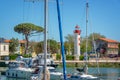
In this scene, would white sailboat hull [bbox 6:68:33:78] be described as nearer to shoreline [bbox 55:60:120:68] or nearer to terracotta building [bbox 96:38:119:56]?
shoreline [bbox 55:60:120:68]

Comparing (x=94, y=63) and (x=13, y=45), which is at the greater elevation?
(x=13, y=45)

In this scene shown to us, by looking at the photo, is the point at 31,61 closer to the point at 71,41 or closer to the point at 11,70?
the point at 11,70

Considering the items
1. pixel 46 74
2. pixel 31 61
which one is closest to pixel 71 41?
pixel 31 61

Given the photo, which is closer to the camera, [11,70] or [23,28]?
[11,70]

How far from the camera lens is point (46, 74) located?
72.8 feet

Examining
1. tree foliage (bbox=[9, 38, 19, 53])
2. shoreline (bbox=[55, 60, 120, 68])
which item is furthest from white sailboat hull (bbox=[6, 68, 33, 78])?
tree foliage (bbox=[9, 38, 19, 53])

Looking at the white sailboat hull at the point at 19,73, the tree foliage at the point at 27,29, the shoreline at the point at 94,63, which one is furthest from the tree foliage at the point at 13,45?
the white sailboat hull at the point at 19,73

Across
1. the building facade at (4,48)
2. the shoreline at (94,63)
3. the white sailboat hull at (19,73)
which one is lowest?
the white sailboat hull at (19,73)

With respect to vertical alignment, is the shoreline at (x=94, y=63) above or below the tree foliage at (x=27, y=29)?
below

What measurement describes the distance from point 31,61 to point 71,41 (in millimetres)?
76772

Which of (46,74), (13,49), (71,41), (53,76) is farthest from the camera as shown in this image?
(71,41)

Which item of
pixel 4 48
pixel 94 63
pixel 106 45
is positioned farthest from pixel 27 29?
pixel 106 45

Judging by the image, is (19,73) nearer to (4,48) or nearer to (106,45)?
(4,48)

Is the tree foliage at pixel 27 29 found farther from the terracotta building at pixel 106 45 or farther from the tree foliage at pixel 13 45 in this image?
the terracotta building at pixel 106 45
